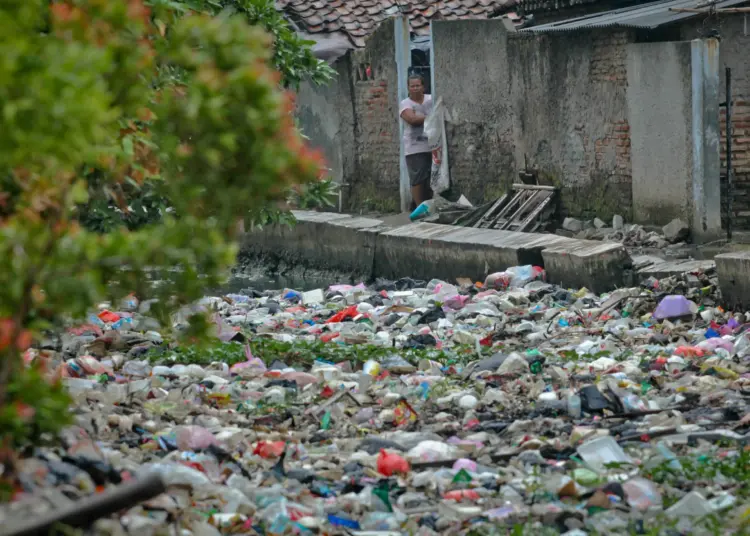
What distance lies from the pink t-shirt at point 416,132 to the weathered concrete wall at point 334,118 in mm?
1827

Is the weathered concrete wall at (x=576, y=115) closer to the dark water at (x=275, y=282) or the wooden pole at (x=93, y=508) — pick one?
the dark water at (x=275, y=282)

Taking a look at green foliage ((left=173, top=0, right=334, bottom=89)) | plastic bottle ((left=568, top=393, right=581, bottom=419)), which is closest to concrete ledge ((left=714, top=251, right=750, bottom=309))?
plastic bottle ((left=568, top=393, right=581, bottom=419))

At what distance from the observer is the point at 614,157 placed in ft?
40.3

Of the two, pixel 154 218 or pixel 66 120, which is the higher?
pixel 66 120

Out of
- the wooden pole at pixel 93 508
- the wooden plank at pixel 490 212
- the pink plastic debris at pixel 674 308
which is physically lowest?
the pink plastic debris at pixel 674 308

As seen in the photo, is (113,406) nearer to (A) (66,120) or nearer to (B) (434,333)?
Result: (B) (434,333)

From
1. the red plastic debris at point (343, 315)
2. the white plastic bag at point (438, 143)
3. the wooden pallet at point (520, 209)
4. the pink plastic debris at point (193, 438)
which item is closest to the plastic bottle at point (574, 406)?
the pink plastic debris at point (193, 438)

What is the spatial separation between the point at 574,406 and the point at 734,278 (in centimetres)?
294

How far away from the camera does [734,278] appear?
8.59 metres

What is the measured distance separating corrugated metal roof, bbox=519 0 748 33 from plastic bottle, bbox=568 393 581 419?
230 inches

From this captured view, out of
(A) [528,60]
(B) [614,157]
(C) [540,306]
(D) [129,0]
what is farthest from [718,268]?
(D) [129,0]

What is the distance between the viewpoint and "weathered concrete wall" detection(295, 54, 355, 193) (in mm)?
16781

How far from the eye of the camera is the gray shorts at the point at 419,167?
15010mm

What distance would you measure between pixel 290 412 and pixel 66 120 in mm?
3919
